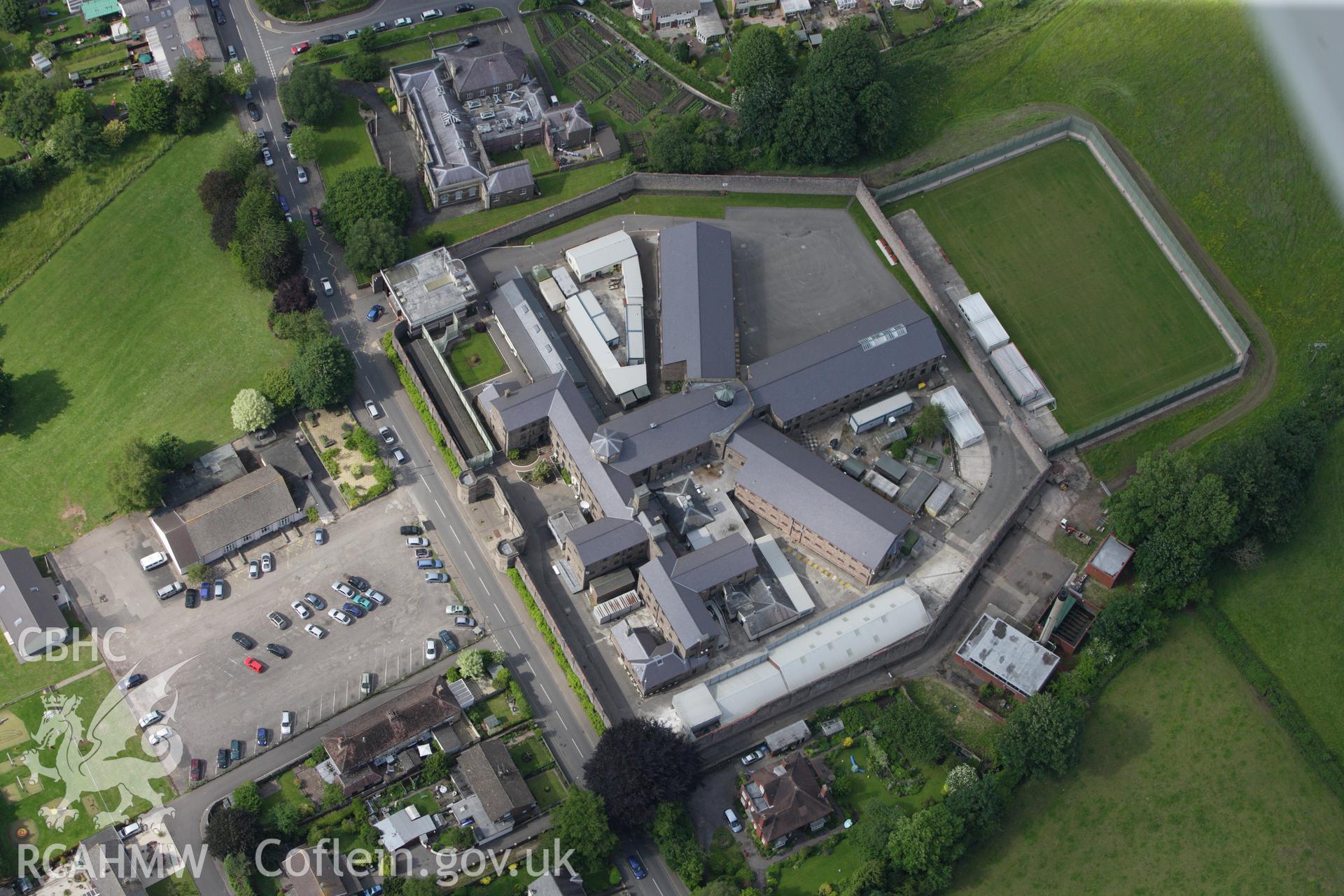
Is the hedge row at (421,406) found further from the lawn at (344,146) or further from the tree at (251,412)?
the lawn at (344,146)

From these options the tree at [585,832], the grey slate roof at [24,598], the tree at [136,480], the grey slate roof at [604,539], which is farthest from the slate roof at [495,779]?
the grey slate roof at [24,598]

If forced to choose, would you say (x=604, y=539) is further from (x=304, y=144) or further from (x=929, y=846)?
(x=304, y=144)

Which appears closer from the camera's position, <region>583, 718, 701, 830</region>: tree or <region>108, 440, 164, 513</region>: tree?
<region>583, 718, 701, 830</region>: tree

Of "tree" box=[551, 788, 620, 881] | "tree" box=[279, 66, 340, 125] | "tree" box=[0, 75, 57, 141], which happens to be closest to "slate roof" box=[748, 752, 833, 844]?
"tree" box=[551, 788, 620, 881]

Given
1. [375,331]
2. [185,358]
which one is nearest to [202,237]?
[185,358]

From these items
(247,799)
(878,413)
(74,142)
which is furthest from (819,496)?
(74,142)

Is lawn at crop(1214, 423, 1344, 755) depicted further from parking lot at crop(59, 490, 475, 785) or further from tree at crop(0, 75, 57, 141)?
tree at crop(0, 75, 57, 141)
